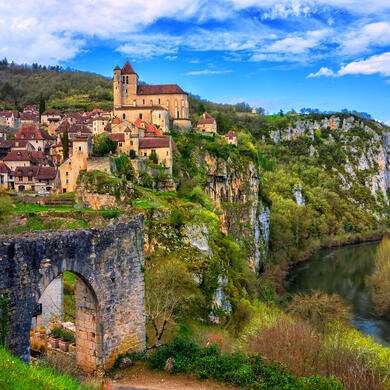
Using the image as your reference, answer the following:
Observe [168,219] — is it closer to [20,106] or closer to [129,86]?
[129,86]

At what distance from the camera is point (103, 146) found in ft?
145

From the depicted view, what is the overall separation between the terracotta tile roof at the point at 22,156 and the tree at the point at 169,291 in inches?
1115

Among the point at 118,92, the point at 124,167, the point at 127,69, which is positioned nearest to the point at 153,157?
the point at 124,167

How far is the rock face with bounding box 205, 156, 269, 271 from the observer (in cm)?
5441

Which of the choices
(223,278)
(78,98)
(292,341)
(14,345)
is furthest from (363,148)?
(14,345)

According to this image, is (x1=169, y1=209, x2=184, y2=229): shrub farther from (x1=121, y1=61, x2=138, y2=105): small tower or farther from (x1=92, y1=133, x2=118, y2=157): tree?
(x1=121, y1=61, x2=138, y2=105): small tower

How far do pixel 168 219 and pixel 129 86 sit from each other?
119 feet

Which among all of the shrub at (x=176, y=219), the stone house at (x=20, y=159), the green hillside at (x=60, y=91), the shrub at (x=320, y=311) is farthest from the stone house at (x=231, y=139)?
the shrub at (x=320, y=311)

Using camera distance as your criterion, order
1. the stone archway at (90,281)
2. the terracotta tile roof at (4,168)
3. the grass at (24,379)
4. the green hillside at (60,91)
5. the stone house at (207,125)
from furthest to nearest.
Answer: the green hillside at (60,91) → the stone house at (207,125) → the terracotta tile roof at (4,168) → the stone archway at (90,281) → the grass at (24,379)

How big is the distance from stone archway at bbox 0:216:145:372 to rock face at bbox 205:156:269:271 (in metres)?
36.9

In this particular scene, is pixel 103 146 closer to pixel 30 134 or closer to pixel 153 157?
pixel 153 157

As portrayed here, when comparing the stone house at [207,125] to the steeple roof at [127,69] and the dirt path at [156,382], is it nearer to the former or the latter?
the steeple roof at [127,69]

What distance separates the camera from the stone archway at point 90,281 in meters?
10.5

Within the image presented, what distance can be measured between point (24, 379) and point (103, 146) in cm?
3771
